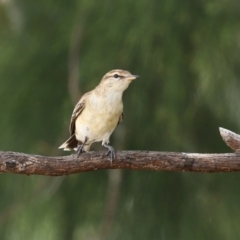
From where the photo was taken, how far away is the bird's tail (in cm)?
195

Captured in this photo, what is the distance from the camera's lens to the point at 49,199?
201cm

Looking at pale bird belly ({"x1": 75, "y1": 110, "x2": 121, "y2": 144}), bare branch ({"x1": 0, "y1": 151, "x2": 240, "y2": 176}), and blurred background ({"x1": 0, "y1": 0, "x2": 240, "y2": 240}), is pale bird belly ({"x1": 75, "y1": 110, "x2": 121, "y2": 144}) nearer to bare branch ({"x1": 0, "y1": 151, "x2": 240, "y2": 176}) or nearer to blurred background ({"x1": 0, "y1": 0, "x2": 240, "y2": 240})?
blurred background ({"x1": 0, "y1": 0, "x2": 240, "y2": 240})

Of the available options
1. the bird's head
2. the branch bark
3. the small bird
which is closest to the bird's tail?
the small bird

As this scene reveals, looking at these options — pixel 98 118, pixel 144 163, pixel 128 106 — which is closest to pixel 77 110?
pixel 98 118

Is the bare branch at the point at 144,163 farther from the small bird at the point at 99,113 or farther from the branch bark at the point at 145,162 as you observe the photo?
the small bird at the point at 99,113

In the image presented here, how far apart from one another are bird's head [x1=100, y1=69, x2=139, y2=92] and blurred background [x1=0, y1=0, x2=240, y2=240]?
0.18 ft

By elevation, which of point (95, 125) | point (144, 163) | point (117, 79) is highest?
point (117, 79)

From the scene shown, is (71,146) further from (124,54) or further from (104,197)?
(124,54)

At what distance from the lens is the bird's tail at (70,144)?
1.95 metres

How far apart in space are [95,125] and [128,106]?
13 cm

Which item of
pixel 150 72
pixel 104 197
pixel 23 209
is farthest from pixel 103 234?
pixel 150 72

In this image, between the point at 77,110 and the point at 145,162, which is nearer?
the point at 145,162

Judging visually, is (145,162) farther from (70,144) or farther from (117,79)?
(70,144)

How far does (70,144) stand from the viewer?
200cm
